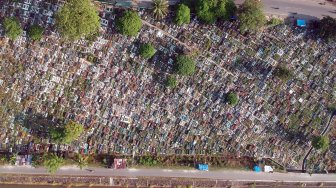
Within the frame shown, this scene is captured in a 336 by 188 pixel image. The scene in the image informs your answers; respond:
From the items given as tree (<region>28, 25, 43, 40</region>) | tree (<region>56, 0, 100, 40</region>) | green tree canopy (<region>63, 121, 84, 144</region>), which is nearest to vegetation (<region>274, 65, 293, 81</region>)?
tree (<region>56, 0, 100, 40</region>)

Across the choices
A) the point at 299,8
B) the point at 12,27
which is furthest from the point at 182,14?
the point at 12,27

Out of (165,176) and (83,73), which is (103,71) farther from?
(165,176)

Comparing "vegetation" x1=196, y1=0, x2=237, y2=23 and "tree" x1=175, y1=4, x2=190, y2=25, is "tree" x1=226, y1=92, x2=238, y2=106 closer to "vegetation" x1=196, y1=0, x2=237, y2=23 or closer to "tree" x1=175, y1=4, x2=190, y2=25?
"vegetation" x1=196, y1=0, x2=237, y2=23

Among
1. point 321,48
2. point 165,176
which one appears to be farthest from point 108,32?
point 321,48

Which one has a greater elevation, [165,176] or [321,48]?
[321,48]

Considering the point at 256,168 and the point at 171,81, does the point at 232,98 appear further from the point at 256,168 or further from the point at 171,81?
→ the point at 256,168
